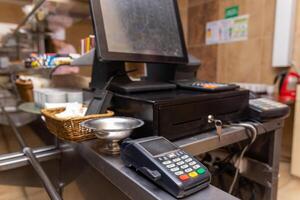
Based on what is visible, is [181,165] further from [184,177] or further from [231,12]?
[231,12]

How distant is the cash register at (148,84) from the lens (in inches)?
22.2

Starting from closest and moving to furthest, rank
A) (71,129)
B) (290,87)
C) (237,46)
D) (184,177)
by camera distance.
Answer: (184,177) → (71,129) → (290,87) → (237,46)

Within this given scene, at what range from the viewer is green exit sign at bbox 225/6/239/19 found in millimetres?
2123

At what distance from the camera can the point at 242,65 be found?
213cm

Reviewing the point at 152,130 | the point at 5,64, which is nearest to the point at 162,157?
the point at 152,130

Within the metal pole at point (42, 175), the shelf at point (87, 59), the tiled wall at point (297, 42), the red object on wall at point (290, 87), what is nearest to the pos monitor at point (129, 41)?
the shelf at point (87, 59)

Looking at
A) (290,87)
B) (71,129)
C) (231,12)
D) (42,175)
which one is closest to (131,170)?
(71,129)

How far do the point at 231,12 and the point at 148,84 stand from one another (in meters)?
1.85

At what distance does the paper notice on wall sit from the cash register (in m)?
1.52

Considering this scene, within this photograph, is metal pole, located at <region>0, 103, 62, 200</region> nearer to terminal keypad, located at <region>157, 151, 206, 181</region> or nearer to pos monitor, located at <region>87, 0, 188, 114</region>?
pos monitor, located at <region>87, 0, 188, 114</region>

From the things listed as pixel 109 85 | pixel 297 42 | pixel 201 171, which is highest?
pixel 297 42

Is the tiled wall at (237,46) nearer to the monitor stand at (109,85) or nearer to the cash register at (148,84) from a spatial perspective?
the cash register at (148,84)

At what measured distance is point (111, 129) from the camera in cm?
47

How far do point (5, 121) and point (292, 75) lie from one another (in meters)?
2.04
